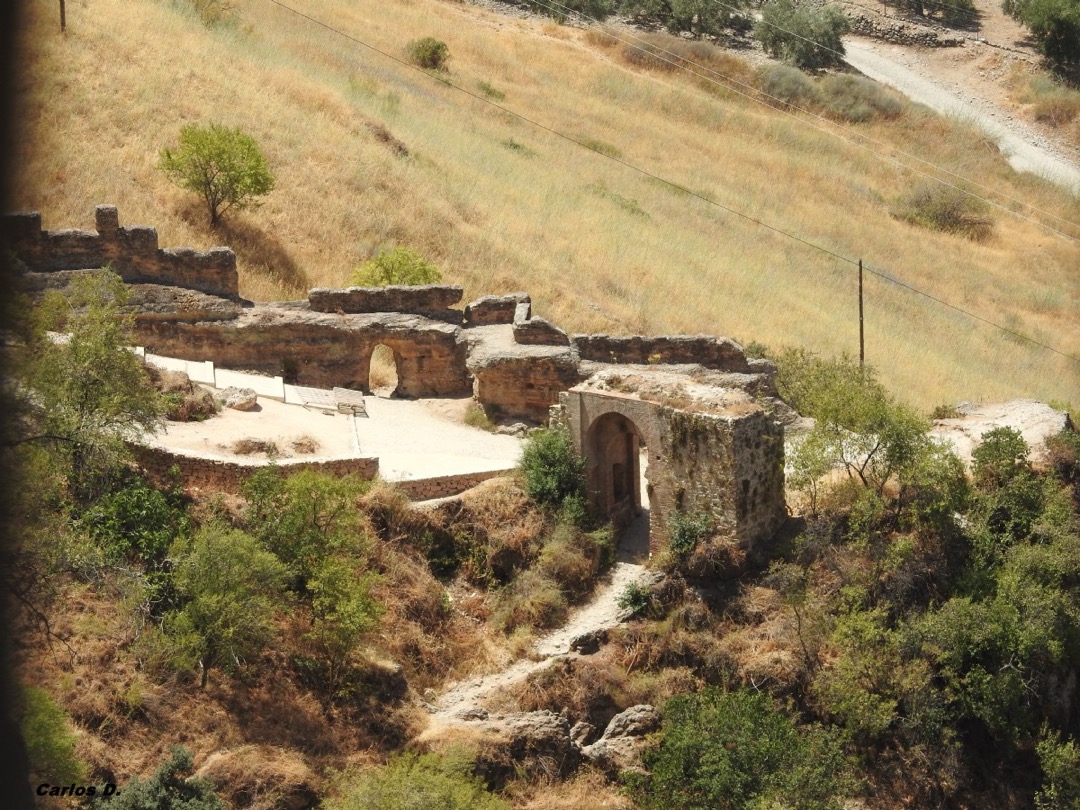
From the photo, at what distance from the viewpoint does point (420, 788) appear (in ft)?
64.5

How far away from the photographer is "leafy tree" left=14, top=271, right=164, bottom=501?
839 inches

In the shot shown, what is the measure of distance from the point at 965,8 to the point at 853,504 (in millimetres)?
58683

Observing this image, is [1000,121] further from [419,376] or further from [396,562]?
[396,562]

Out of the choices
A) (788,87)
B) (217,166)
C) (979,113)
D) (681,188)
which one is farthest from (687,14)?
(217,166)

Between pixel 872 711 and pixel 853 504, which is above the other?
pixel 853 504

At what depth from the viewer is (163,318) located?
99.5ft

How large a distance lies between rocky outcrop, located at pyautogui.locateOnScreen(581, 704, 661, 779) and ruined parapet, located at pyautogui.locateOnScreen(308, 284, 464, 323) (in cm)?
1153

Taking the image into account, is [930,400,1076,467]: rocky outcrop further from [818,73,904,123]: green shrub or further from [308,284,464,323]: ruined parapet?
[818,73,904,123]: green shrub

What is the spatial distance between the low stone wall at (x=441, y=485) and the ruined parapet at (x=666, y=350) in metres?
5.40

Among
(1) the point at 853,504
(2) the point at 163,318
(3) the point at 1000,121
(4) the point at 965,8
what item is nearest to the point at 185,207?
(2) the point at 163,318

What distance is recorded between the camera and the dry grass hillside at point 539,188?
38000 mm

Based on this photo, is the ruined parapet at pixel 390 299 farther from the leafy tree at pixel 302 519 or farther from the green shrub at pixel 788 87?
the green shrub at pixel 788 87

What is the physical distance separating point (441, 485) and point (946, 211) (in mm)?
36442

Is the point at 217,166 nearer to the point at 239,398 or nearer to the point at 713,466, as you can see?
the point at 239,398
